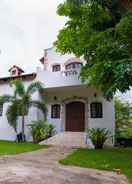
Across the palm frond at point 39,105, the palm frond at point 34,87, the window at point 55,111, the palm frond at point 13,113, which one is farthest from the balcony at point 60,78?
the palm frond at point 13,113

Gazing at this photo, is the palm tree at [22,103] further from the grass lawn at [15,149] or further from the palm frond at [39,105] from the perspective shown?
the grass lawn at [15,149]

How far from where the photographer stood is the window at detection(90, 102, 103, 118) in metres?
17.6

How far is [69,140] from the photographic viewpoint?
16.2m

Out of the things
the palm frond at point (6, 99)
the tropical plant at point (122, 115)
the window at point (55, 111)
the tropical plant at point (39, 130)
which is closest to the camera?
the tropical plant at point (39, 130)

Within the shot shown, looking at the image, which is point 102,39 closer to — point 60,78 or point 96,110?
point 60,78

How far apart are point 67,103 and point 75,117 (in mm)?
1255

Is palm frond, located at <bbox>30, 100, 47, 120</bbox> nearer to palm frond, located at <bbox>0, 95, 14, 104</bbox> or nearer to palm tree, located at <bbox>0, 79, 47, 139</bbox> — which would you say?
palm tree, located at <bbox>0, 79, 47, 139</bbox>

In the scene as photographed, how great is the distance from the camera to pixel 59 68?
20.6 m

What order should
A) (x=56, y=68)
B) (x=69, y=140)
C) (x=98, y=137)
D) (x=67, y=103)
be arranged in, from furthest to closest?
1. (x=56, y=68)
2. (x=67, y=103)
3. (x=69, y=140)
4. (x=98, y=137)

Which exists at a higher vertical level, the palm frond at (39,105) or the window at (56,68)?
the window at (56,68)

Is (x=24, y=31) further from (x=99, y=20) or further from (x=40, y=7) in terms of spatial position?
(x=99, y=20)

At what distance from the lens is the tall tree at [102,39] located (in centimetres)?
869

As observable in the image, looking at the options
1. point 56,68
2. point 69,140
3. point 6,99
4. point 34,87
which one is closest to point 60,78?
point 34,87

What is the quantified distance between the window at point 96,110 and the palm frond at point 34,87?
4033 mm
